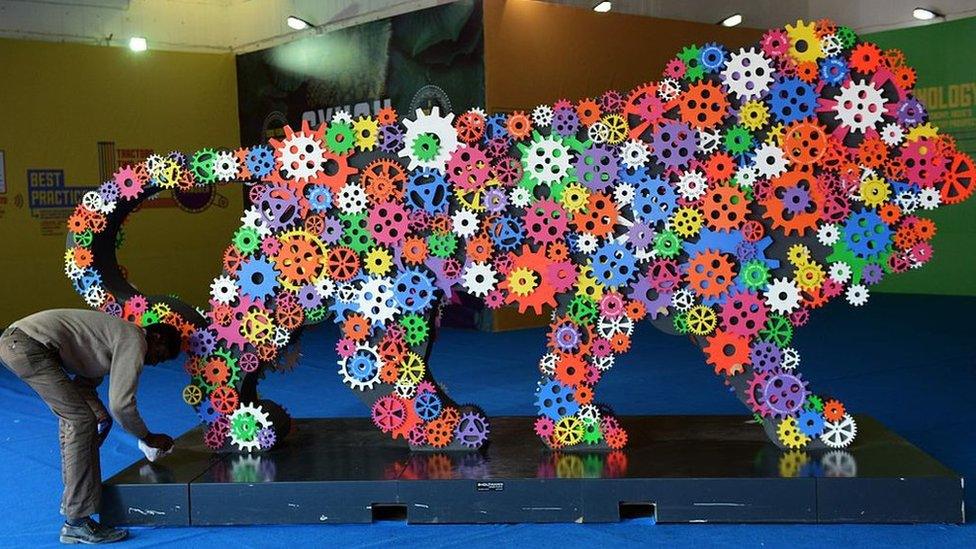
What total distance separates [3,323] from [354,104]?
15.1 ft

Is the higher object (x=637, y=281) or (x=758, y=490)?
(x=637, y=281)

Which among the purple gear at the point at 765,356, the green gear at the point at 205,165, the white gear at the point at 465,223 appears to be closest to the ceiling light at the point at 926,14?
the purple gear at the point at 765,356

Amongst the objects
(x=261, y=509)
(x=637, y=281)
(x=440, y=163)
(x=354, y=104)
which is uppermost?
(x=354, y=104)

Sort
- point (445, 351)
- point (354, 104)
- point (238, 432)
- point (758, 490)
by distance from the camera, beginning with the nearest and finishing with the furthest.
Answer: point (758, 490) → point (238, 432) → point (445, 351) → point (354, 104)

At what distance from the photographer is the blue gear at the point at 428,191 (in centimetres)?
498

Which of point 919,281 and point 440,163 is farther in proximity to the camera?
point 919,281

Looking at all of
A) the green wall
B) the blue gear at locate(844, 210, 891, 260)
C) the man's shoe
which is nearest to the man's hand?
the man's shoe

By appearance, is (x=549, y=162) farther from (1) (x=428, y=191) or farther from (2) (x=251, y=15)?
(2) (x=251, y=15)

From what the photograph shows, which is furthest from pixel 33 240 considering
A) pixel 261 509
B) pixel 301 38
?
pixel 261 509

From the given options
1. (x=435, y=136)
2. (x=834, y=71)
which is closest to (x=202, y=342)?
(x=435, y=136)

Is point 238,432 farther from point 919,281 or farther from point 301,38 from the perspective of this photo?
point 919,281

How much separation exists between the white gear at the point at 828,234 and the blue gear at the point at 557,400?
1323 millimetres

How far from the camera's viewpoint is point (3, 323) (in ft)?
38.7

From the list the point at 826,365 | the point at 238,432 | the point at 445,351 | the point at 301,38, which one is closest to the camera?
the point at 238,432
